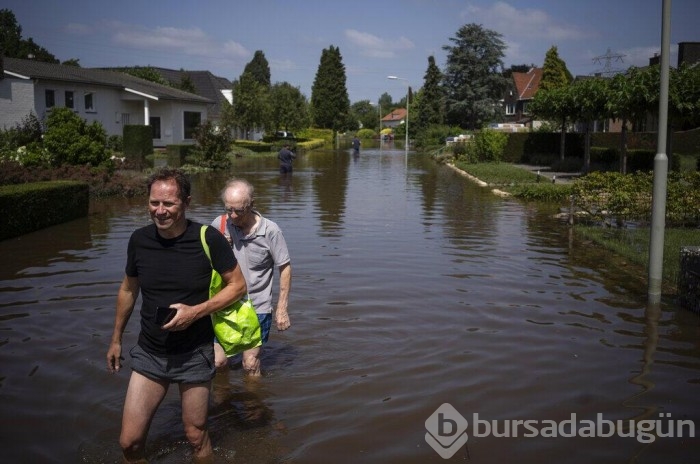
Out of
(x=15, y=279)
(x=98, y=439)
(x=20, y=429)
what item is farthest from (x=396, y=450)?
(x=15, y=279)

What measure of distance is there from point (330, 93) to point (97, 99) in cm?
5479

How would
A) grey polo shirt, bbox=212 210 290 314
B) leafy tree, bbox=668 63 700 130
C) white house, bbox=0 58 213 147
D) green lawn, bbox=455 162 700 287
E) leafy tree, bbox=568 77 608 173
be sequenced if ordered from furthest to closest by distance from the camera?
white house, bbox=0 58 213 147 < leafy tree, bbox=568 77 608 173 < leafy tree, bbox=668 63 700 130 < green lawn, bbox=455 162 700 287 < grey polo shirt, bbox=212 210 290 314

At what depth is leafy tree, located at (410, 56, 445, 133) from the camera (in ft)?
258

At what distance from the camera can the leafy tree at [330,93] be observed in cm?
9400

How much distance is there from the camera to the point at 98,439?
5.12m

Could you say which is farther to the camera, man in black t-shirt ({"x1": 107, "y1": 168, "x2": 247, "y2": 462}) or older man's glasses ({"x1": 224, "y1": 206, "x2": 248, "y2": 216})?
older man's glasses ({"x1": 224, "y1": 206, "x2": 248, "y2": 216})

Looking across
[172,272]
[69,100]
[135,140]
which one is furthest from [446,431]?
[69,100]

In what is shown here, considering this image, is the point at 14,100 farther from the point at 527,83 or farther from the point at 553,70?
the point at 527,83

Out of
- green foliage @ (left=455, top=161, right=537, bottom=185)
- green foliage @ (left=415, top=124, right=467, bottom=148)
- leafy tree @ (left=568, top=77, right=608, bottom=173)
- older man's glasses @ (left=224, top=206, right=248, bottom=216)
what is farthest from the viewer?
green foliage @ (left=415, top=124, right=467, bottom=148)

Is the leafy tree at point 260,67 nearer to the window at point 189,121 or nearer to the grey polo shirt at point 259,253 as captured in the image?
the window at point 189,121

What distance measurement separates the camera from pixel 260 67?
113 metres

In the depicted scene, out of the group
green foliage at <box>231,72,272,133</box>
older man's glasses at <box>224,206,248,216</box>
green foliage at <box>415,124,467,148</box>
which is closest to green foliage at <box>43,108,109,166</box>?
older man's glasses at <box>224,206,248,216</box>

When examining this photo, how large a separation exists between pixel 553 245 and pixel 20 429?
10576 mm

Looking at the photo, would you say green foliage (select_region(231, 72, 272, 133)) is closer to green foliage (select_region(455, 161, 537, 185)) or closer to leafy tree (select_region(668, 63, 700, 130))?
green foliage (select_region(455, 161, 537, 185))
